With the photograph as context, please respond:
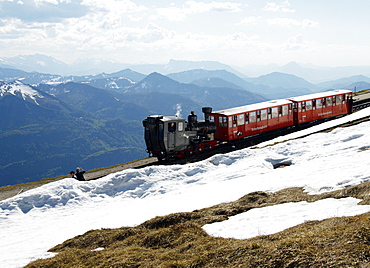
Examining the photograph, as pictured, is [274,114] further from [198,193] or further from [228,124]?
[198,193]

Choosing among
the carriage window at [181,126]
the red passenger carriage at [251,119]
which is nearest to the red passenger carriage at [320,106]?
the red passenger carriage at [251,119]

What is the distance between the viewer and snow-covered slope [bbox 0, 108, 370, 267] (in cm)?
1180

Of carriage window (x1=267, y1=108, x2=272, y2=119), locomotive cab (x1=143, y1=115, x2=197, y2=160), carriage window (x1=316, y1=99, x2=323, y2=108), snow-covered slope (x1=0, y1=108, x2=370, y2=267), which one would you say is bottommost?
snow-covered slope (x1=0, y1=108, x2=370, y2=267)

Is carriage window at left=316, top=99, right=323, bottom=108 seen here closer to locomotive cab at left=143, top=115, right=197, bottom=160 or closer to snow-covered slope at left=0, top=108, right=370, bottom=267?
snow-covered slope at left=0, top=108, right=370, bottom=267

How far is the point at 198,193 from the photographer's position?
1930cm

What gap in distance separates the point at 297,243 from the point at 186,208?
9.53 meters

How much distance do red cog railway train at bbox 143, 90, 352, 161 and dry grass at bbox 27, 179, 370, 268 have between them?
1616 cm

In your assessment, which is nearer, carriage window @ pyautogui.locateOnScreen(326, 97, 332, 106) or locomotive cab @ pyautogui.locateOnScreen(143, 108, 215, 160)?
locomotive cab @ pyautogui.locateOnScreen(143, 108, 215, 160)

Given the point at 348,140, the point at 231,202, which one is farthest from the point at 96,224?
the point at 348,140

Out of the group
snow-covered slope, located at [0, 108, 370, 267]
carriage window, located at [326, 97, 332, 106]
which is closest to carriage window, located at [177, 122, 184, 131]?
snow-covered slope, located at [0, 108, 370, 267]

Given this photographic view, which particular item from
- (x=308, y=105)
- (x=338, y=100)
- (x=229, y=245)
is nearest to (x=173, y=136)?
(x=308, y=105)

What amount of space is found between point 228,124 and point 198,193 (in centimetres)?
1492

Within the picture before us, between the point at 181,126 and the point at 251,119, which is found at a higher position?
the point at 251,119

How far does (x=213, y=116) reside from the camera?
3475cm
